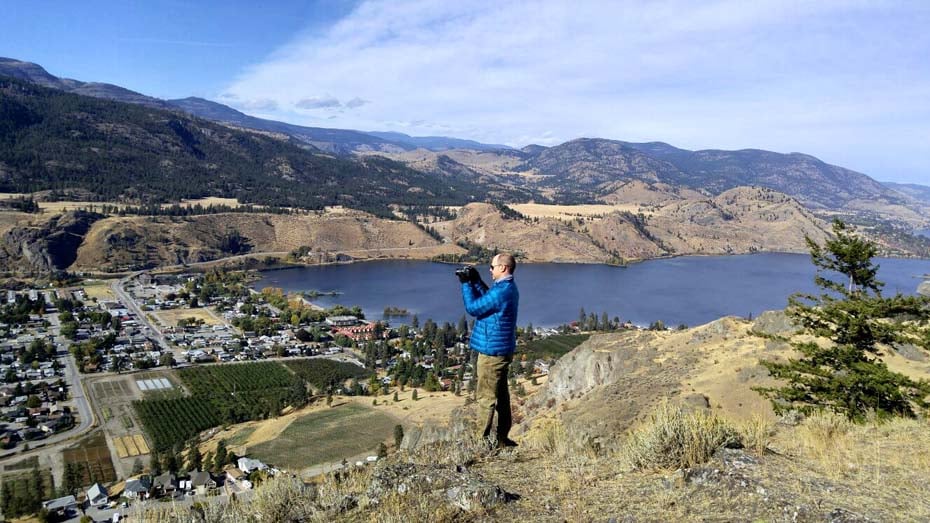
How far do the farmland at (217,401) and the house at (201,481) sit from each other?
25.1ft

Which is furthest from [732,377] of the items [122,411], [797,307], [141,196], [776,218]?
[776,218]

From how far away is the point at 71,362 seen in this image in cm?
4016

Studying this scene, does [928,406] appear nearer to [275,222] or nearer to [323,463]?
[323,463]

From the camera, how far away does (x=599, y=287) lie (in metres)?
75.0

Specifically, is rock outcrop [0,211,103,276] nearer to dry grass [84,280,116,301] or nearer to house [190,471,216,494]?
dry grass [84,280,116,301]

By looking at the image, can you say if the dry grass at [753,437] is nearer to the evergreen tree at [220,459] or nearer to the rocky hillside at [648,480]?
the rocky hillside at [648,480]

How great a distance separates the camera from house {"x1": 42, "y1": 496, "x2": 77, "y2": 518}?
19953mm

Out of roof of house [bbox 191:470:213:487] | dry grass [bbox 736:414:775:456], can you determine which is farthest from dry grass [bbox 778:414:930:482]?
roof of house [bbox 191:470:213:487]

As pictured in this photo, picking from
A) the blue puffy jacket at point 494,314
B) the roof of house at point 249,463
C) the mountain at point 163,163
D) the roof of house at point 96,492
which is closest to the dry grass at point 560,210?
the mountain at point 163,163

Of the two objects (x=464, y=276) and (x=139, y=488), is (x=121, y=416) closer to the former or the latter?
(x=139, y=488)

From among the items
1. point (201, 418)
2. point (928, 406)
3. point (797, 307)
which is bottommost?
point (201, 418)

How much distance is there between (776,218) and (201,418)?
14333 centimetres

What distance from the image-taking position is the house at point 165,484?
20172 mm

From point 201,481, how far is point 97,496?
4.06m
